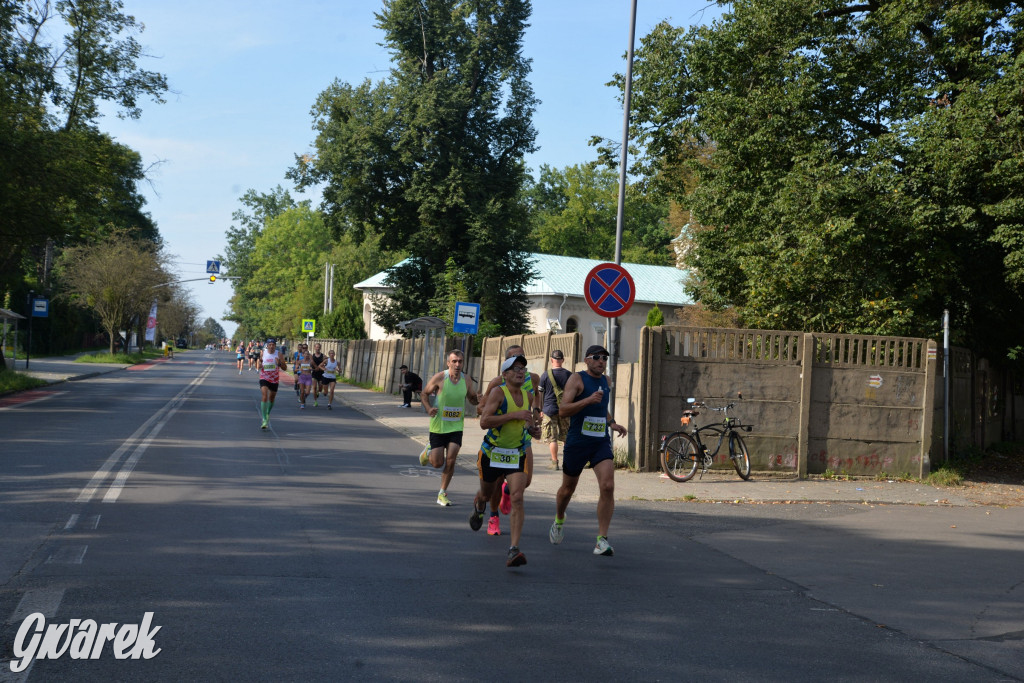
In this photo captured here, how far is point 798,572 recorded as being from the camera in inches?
327

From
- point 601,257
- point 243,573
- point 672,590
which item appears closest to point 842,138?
point 672,590

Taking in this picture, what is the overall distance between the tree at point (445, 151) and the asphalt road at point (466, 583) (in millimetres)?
26769

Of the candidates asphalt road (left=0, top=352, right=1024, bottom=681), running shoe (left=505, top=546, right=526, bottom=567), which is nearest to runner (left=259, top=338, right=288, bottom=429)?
asphalt road (left=0, top=352, right=1024, bottom=681)

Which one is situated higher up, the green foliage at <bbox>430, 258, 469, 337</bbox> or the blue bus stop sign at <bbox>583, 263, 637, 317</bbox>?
the green foliage at <bbox>430, 258, 469, 337</bbox>

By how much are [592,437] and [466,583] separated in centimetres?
205

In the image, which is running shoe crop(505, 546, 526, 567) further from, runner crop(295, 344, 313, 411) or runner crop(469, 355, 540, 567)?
runner crop(295, 344, 313, 411)

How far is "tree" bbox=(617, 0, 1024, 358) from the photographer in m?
16.9

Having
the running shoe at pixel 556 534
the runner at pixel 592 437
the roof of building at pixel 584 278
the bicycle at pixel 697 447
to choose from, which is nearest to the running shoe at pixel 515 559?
the runner at pixel 592 437

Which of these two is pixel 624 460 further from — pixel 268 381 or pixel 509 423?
pixel 268 381

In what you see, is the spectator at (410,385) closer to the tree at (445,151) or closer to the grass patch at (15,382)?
the tree at (445,151)

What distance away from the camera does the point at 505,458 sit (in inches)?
333

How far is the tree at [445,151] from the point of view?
128 ft

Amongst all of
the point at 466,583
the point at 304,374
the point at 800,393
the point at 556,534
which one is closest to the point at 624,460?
the point at 800,393

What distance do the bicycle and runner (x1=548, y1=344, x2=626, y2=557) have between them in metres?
6.12
